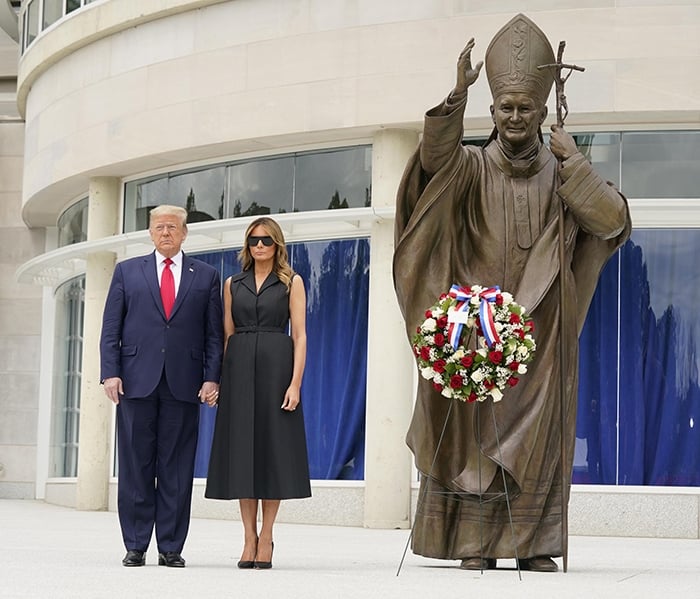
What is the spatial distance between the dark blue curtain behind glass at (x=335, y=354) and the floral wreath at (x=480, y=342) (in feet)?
27.5

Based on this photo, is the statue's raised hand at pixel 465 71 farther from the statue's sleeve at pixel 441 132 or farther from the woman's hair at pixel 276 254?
the woman's hair at pixel 276 254

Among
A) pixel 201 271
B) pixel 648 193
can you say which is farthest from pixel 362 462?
pixel 201 271

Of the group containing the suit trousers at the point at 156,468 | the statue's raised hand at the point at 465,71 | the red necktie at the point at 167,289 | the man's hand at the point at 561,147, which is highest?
the statue's raised hand at the point at 465,71

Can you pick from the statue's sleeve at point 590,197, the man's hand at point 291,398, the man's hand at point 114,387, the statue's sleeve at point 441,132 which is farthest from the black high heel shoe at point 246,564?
the statue's sleeve at point 590,197

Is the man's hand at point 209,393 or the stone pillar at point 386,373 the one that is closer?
the man's hand at point 209,393

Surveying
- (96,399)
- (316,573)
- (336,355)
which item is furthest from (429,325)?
(96,399)

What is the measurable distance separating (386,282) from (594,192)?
796 cm

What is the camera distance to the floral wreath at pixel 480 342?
8008 mm

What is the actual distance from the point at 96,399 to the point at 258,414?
10844 mm

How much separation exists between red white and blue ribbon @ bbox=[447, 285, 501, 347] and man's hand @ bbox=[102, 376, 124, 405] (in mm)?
1847

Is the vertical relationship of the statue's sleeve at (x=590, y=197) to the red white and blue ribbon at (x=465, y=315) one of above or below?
above

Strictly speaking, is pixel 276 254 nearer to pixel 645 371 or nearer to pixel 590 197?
pixel 590 197

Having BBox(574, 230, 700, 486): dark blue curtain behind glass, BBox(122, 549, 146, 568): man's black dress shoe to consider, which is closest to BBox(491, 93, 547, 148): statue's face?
BBox(122, 549, 146, 568): man's black dress shoe

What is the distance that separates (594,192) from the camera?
8.22 m
